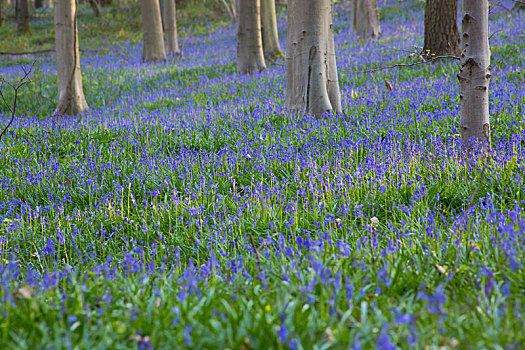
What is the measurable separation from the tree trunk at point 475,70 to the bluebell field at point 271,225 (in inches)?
10.8

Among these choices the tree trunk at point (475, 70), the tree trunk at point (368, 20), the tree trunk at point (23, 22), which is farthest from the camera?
the tree trunk at point (23, 22)

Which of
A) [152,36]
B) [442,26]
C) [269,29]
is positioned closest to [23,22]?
[152,36]

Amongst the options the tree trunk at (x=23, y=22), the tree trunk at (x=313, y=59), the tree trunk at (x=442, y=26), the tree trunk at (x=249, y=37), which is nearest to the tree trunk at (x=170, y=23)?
the tree trunk at (x=249, y=37)

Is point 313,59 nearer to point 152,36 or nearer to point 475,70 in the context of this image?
point 475,70

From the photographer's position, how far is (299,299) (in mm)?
2242

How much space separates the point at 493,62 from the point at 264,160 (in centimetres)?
685

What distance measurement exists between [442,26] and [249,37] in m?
4.89

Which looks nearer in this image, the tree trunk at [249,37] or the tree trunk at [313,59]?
the tree trunk at [313,59]

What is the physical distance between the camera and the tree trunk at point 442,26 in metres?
10.3

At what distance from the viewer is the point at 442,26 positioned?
34.1 ft

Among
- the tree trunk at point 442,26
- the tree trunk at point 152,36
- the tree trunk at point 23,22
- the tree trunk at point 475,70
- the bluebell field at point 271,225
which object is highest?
the tree trunk at point 23,22

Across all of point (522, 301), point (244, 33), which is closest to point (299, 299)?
point (522, 301)

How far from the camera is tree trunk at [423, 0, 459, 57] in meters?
10.3

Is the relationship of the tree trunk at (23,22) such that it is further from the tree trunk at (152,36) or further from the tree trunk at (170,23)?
the tree trunk at (152,36)
